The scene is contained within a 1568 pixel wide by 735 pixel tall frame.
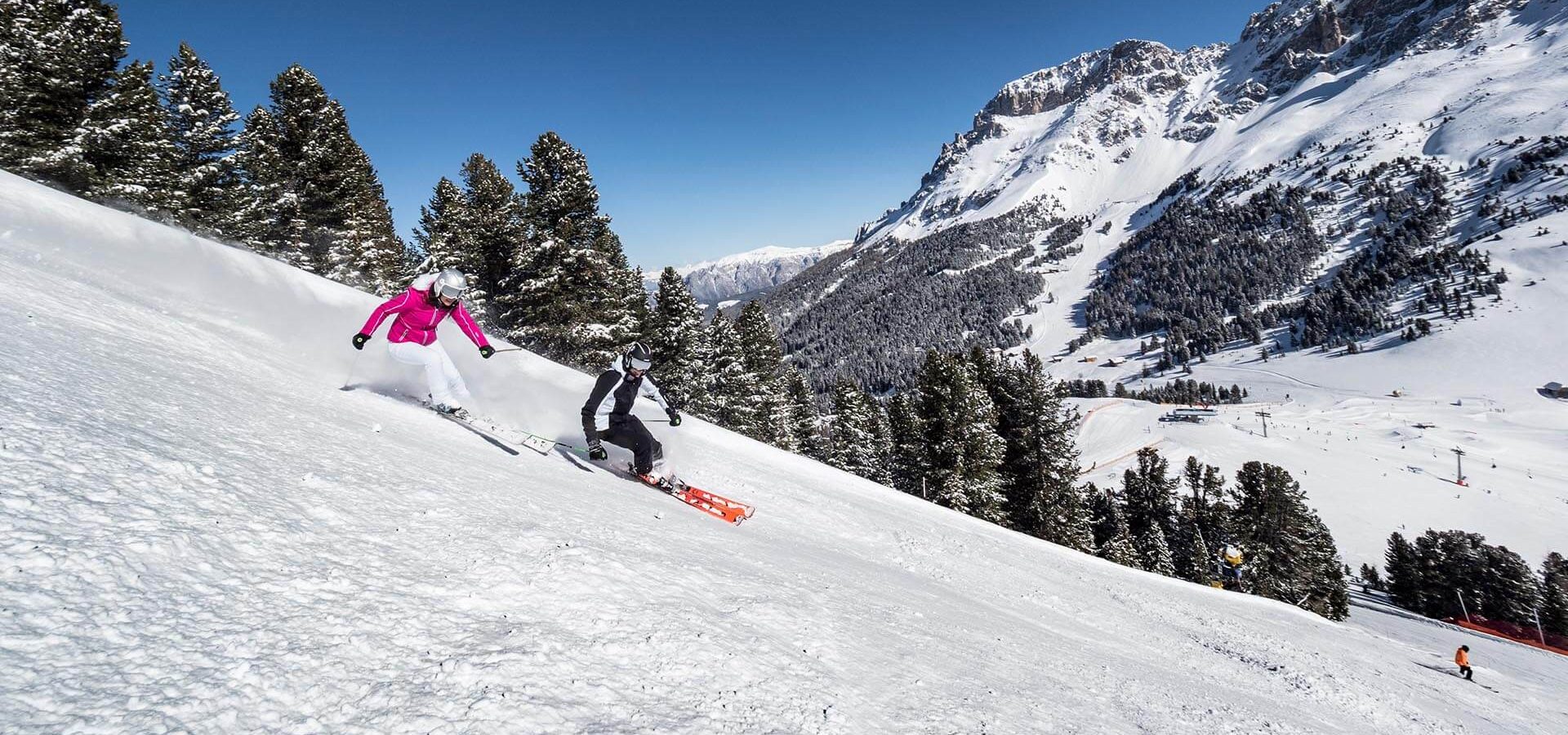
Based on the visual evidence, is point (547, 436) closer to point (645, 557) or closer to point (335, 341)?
point (335, 341)

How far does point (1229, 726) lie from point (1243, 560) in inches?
2172

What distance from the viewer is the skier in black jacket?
9977mm

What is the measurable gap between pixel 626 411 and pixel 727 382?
31.3 m

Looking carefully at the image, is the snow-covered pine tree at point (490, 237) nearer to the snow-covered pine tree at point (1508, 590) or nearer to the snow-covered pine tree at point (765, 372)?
the snow-covered pine tree at point (765, 372)

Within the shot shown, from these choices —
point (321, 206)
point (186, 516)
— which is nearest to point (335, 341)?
point (186, 516)

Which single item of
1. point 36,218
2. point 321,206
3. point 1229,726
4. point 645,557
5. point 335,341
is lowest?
point 1229,726

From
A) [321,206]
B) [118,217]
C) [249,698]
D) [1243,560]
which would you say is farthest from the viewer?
[1243,560]

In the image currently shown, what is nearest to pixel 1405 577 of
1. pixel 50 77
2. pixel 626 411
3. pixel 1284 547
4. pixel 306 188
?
pixel 1284 547

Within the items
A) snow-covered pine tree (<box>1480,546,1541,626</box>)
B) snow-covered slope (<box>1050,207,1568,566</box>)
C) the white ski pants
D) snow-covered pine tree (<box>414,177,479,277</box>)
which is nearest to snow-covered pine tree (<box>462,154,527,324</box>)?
snow-covered pine tree (<box>414,177,479,277</box>)

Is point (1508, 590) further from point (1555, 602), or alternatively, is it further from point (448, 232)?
point (448, 232)

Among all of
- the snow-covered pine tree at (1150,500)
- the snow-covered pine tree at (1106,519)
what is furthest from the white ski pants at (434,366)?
the snow-covered pine tree at (1150,500)

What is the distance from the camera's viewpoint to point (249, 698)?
239 cm

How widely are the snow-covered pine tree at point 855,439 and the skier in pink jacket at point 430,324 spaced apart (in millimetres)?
40905

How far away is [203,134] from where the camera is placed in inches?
1264
